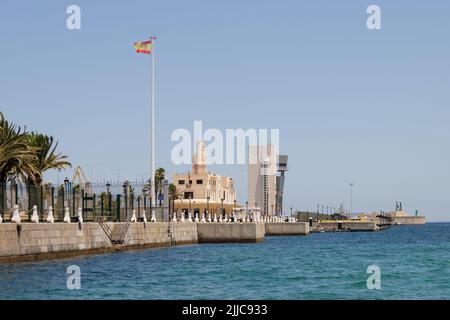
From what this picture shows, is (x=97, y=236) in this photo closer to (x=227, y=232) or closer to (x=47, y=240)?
(x=47, y=240)

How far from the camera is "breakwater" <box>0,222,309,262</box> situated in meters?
50.6

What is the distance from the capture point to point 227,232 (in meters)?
110

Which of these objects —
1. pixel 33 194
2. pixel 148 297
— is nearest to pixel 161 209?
pixel 33 194

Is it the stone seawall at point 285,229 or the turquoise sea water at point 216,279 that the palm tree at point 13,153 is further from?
the stone seawall at point 285,229

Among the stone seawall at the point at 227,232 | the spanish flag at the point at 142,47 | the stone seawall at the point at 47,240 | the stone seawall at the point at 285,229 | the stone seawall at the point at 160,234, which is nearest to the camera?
the stone seawall at the point at 47,240

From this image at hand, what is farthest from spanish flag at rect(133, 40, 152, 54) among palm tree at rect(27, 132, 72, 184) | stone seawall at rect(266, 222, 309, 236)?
stone seawall at rect(266, 222, 309, 236)

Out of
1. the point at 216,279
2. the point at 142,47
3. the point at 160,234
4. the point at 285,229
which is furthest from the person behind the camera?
the point at 285,229

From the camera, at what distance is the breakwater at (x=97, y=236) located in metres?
50.6

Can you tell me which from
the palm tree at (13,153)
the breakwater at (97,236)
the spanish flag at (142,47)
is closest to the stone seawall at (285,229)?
the breakwater at (97,236)

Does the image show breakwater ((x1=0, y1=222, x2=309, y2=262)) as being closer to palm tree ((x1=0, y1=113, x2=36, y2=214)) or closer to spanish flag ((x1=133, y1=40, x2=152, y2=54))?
palm tree ((x1=0, y1=113, x2=36, y2=214))

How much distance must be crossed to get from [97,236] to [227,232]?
4385 cm

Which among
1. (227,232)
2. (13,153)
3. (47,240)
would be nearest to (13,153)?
(13,153)

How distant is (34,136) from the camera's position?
82562 millimetres
